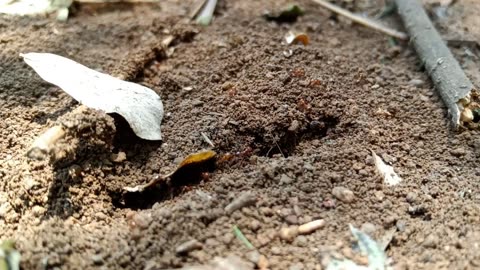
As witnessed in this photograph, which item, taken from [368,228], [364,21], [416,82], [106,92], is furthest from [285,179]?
[364,21]

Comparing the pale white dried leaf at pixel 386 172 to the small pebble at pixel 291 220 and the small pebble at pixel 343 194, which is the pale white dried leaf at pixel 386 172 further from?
the small pebble at pixel 291 220

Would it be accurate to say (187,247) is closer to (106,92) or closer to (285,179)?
(285,179)

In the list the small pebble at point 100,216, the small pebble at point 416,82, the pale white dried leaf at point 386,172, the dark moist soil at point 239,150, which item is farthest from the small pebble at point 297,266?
the small pebble at point 416,82

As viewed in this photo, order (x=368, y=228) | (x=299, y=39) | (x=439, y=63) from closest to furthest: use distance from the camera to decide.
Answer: (x=368, y=228)
(x=439, y=63)
(x=299, y=39)

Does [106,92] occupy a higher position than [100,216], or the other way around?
[106,92]

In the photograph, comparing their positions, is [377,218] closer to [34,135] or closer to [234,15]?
[34,135]
